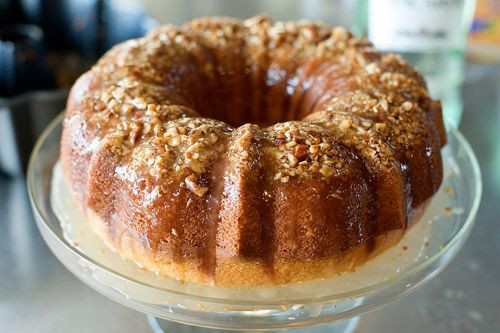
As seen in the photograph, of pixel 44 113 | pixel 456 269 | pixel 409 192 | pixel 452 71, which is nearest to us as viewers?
pixel 409 192

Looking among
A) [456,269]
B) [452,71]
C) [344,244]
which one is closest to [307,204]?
[344,244]

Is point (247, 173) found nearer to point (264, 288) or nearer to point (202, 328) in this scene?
point (264, 288)

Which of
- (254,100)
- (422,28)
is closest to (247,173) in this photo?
(254,100)

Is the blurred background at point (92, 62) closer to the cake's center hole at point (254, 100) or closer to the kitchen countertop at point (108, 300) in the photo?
the kitchen countertop at point (108, 300)

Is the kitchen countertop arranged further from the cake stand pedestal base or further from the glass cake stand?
the glass cake stand

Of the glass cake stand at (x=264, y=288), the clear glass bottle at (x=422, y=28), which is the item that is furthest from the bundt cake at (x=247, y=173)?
the clear glass bottle at (x=422, y=28)

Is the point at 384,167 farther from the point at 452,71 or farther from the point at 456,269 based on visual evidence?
the point at 452,71
